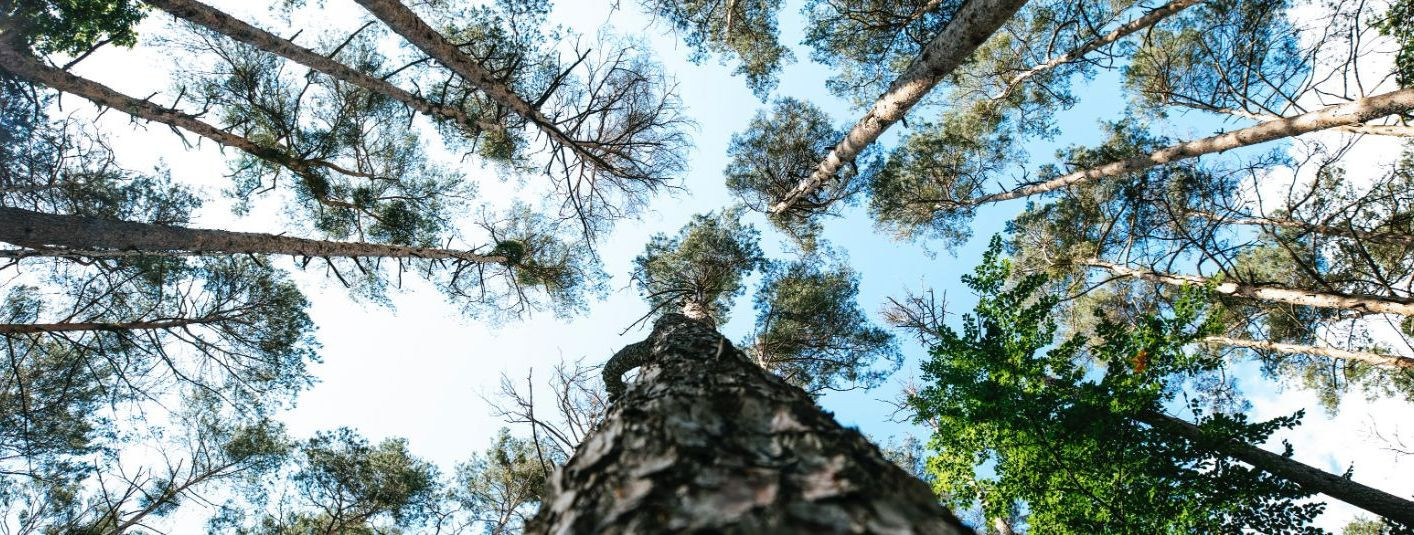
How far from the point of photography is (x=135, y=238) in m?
5.00

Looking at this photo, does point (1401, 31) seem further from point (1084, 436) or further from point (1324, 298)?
point (1084, 436)

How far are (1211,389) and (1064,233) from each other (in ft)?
15.3

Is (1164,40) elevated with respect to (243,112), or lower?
elevated

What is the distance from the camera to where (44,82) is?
18.8 ft

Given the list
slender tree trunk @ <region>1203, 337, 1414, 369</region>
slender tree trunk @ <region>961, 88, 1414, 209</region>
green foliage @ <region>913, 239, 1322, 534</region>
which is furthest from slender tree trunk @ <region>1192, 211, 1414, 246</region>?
green foliage @ <region>913, 239, 1322, 534</region>

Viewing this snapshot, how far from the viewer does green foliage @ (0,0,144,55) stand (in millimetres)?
5230

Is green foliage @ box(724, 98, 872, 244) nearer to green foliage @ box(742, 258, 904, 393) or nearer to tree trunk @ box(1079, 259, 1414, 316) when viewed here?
green foliage @ box(742, 258, 904, 393)

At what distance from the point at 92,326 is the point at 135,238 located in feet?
5.19

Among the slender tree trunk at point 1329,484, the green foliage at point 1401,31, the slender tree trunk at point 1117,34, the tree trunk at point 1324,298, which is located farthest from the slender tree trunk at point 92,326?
the green foliage at point 1401,31

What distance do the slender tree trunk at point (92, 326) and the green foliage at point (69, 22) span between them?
2.86m

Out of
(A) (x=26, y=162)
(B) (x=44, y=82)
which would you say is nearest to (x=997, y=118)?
(B) (x=44, y=82)

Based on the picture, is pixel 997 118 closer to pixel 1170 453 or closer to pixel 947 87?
pixel 947 87

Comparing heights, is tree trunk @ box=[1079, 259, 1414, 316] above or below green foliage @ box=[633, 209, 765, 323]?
below

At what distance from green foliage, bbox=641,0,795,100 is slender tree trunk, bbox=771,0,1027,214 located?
2795 mm
